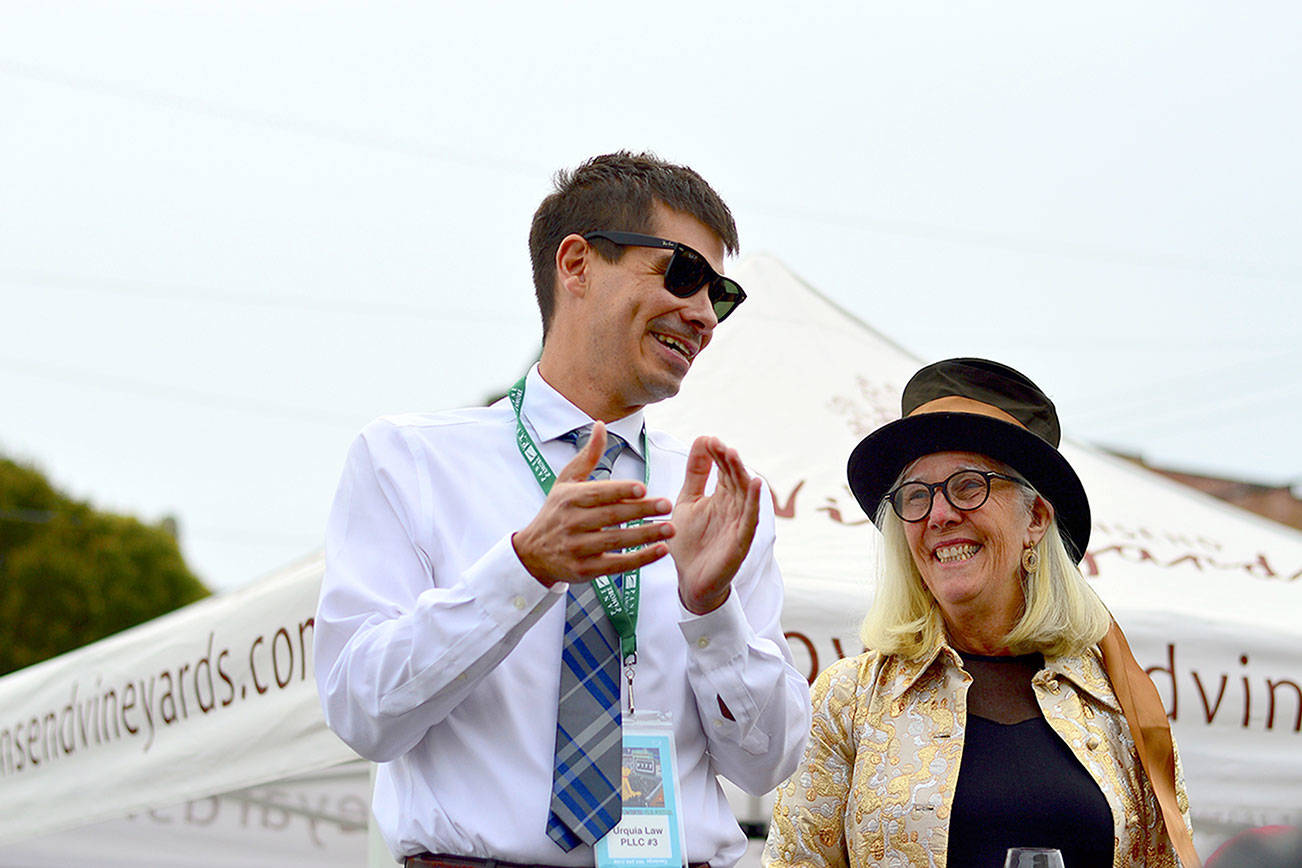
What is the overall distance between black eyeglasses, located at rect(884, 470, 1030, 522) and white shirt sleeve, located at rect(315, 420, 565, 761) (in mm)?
1237

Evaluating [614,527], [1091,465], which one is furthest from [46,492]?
[614,527]

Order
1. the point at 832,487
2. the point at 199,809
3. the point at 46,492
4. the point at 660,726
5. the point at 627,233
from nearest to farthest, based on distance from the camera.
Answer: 1. the point at 660,726
2. the point at 627,233
3. the point at 832,487
4. the point at 199,809
5. the point at 46,492

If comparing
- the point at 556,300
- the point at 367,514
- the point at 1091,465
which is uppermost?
the point at 1091,465

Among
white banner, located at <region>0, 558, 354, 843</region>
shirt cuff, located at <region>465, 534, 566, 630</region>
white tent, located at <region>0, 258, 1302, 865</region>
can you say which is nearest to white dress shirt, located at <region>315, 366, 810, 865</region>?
shirt cuff, located at <region>465, 534, 566, 630</region>

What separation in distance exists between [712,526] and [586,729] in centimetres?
36

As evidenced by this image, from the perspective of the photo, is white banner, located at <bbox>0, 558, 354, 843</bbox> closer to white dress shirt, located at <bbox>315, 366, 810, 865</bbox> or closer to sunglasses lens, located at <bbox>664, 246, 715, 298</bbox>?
white dress shirt, located at <bbox>315, 366, 810, 865</bbox>

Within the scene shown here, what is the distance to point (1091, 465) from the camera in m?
4.78

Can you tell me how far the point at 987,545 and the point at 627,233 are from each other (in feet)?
3.72

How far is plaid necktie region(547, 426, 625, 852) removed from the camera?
2100 millimetres

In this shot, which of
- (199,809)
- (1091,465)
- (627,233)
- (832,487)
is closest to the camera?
(627,233)

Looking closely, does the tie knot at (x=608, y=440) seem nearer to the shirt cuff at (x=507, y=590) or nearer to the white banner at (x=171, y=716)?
the shirt cuff at (x=507, y=590)

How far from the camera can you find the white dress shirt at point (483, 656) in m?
2.02

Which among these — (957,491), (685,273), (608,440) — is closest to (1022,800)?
(957,491)

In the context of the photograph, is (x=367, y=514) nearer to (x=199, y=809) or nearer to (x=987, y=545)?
(x=987, y=545)
